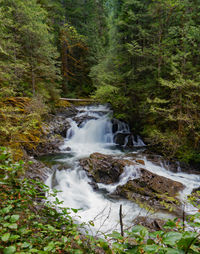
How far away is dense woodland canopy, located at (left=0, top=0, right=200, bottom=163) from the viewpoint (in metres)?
7.56

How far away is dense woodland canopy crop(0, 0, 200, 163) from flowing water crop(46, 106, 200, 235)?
1.36 meters

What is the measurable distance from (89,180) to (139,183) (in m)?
2.14

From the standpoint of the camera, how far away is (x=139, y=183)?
6137 millimetres

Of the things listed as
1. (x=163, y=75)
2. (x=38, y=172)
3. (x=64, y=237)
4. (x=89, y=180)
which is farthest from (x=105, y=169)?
(x=163, y=75)

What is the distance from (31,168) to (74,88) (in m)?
16.9

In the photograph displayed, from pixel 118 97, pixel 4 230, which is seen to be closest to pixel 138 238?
pixel 4 230

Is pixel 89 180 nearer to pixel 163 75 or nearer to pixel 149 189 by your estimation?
pixel 149 189

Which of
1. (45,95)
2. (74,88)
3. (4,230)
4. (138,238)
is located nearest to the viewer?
(138,238)

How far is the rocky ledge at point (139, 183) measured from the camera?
17.5 ft

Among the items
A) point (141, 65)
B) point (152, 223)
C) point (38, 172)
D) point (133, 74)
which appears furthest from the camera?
point (133, 74)

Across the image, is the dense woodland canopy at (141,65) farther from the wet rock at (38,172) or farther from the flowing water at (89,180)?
the wet rock at (38,172)

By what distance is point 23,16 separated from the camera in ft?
29.1

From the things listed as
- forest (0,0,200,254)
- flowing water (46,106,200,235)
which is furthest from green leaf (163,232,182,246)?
forest (0,0,200,254)

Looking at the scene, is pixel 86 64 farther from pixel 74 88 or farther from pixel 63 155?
pixel 63 155
